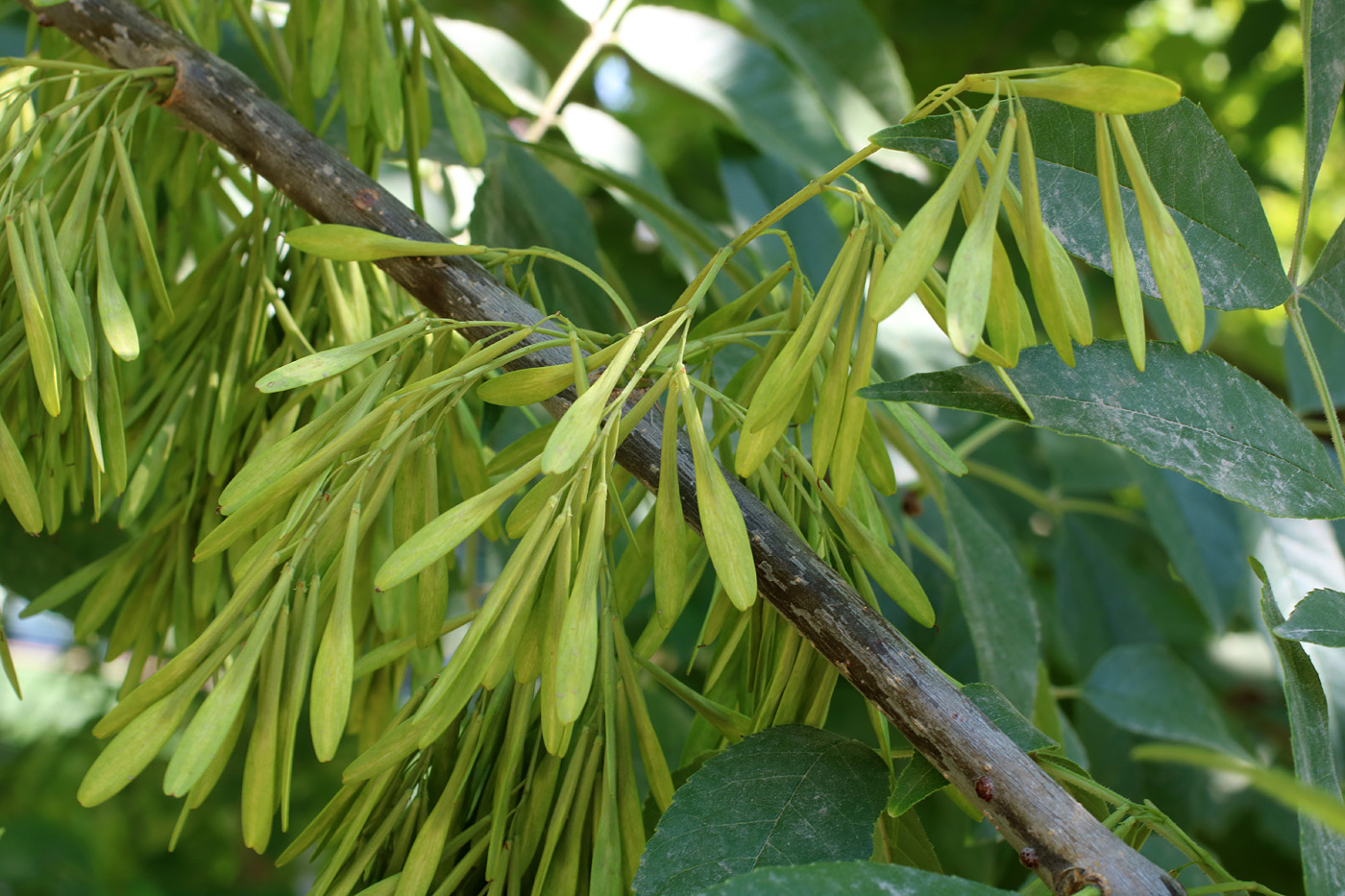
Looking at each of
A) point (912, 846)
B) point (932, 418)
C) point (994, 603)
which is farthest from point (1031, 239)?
point (932, 418)

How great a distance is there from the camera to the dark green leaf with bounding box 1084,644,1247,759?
0.76m

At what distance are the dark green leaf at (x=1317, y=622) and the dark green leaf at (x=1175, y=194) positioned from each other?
103mm

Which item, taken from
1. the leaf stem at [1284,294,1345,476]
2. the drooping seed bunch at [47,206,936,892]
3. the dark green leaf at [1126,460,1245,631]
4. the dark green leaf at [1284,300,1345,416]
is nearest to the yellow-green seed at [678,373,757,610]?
the drooping seed bunch at [47,206,936,892]

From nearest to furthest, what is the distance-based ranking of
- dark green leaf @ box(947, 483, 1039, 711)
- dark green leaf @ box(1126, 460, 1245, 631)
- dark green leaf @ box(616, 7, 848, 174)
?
dark green leaf @ box(947, 483, 1039, 711) → dark green leaf @ box(1126, 460, 1245, 631) → dark green leaf @ box(616, 7, 848, 174)

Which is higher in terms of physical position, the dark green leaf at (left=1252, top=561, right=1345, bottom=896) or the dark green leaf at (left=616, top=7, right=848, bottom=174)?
the dark green leaf at (left=616, top=7, right=848, bottom=174)

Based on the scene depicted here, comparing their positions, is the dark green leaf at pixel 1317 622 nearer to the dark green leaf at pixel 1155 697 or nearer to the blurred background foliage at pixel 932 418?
the blurred background foliage at pixel 932 418

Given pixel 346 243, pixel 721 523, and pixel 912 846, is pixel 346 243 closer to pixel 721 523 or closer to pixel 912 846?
pixel 721 523

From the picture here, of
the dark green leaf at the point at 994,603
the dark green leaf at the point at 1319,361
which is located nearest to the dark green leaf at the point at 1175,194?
the dark green leaf at the point at 994,603

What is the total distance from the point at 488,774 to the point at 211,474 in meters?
0.18

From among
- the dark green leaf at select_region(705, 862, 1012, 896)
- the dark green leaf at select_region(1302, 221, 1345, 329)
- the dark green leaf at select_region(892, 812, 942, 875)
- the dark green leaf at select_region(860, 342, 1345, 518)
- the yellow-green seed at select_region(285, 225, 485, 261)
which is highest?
the dark green leaf at select_region(1302, 221, 1345, 329)

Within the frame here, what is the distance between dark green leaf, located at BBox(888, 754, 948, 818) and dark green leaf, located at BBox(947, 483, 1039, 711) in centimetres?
21

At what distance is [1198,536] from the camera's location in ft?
2.74

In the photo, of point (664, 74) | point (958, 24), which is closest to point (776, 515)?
point (664, 74)

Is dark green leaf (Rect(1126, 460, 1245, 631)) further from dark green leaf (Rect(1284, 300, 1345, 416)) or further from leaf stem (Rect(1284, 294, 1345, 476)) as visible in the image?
leaf stem (Rect(1284, 294, 1345, 476))
